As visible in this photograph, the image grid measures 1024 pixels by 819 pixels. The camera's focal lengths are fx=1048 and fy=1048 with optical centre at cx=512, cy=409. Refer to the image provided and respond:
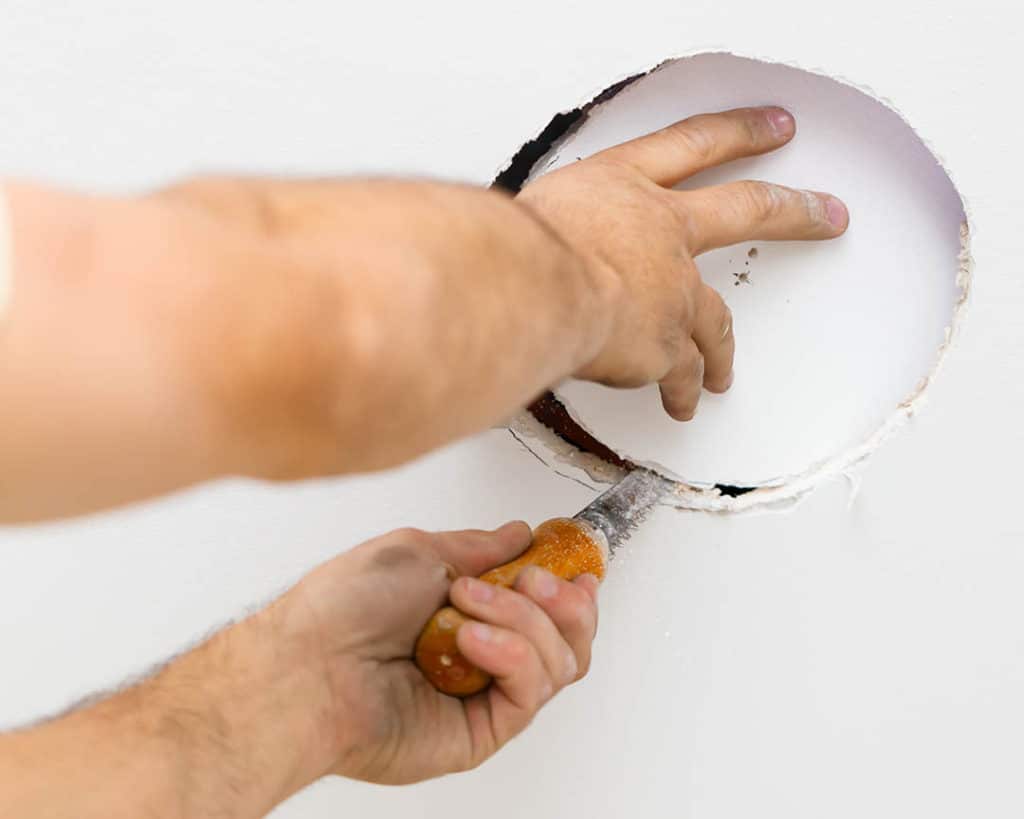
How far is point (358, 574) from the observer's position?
72 cm

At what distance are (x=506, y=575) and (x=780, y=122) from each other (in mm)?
375

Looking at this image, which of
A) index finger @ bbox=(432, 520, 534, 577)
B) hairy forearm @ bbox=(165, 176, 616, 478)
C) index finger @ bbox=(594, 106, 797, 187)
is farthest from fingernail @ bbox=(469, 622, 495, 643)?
index finger @ bbox=(594, 106, 797, 187)

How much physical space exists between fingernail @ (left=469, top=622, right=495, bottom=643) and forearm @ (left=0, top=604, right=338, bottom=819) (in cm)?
16

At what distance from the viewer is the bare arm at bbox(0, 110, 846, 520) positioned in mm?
312

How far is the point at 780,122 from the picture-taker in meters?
0.75

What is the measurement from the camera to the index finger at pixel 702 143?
725 mm

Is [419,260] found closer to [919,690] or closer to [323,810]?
[919,690]

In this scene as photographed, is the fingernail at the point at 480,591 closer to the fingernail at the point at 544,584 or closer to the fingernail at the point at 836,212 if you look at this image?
the fingernail at the point at 544,584

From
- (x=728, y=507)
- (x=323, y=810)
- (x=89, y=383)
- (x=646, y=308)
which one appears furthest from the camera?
(x=323, y=810)

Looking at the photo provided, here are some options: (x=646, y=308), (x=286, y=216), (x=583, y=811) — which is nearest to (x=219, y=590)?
(x=583, y=811)

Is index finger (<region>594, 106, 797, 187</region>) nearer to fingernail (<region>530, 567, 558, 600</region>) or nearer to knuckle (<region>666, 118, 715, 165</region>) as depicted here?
knuckle (<region>666, 118, 715, 165</region>)

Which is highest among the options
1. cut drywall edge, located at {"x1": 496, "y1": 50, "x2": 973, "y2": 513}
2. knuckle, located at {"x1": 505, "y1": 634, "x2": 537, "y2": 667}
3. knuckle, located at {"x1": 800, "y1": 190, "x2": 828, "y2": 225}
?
knuckle, located at {"x1": 800, "y1": 190, "x2": 828, "y2": 225}

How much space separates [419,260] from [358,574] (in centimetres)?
39

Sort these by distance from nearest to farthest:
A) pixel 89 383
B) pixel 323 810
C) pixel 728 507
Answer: pixel 89 383 < pixel 728 507 < pixel 323 810
